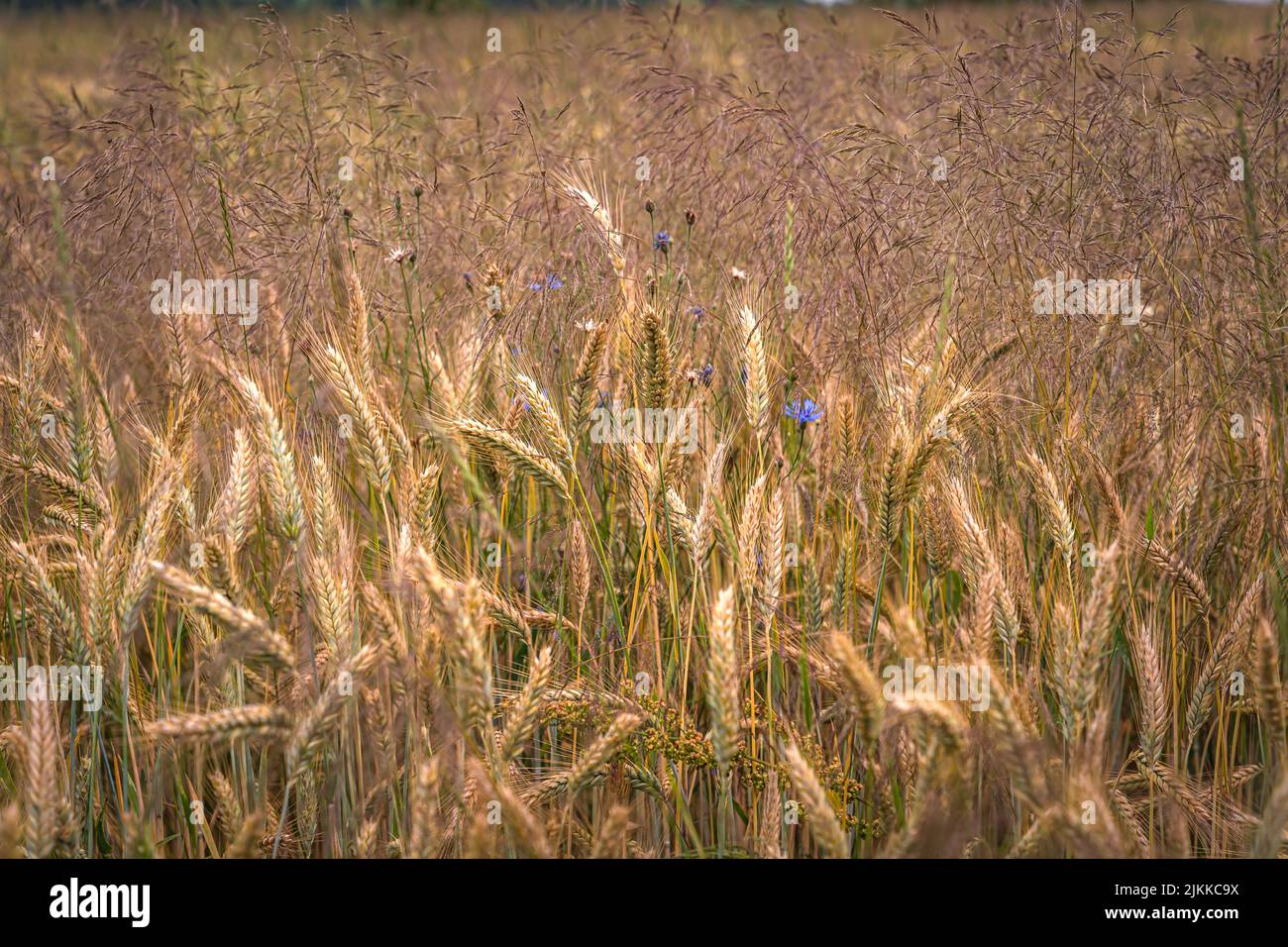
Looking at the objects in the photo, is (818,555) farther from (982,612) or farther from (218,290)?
(218,290)

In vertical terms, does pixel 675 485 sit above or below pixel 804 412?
below

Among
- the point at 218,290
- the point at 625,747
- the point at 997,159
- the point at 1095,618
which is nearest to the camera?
the point at 1095,618

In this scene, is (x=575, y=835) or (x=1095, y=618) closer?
(x=1095, y=618)

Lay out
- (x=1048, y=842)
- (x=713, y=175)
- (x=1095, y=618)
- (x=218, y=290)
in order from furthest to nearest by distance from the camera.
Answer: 1. (x=713, y=175)
2. (x=218, y=290)
3. (x=1048, y=842)
4. (x=1095, y=618)

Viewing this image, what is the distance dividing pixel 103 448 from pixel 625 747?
1.44 m

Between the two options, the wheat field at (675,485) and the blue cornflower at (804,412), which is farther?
the blue cornflower at (804,412)

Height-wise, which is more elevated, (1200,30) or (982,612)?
(1200,30)

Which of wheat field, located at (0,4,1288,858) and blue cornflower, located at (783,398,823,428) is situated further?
blue cornflower, located at (783,398,823,428)

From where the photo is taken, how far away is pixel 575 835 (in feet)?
6.28

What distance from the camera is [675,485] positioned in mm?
2156

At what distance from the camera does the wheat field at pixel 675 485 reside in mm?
1609

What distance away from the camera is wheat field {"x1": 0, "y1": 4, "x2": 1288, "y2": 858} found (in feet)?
5.28

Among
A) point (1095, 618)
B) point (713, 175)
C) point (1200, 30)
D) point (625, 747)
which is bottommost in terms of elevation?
point (625, 747)
